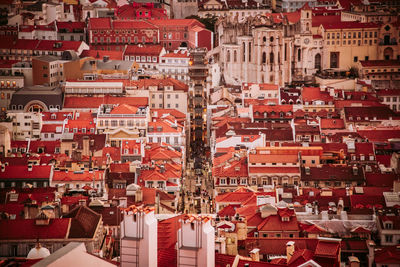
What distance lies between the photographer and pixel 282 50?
85.2m

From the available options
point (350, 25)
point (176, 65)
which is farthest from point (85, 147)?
point (350, 25)

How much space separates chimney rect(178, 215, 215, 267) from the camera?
21.2m

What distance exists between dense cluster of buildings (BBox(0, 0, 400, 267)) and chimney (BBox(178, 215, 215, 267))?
29 millimetres

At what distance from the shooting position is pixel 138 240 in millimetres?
21344

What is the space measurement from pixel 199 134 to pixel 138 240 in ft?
162

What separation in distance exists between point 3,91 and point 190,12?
41.8 meters

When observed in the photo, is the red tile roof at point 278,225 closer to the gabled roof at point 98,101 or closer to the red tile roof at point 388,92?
the gabled roof at point 98,101

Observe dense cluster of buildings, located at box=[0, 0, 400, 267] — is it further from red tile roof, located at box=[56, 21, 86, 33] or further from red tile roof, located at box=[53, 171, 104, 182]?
red tile roof, located at box=[56, 21, 86, 33]

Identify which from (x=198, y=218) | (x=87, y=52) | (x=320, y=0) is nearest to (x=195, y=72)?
(x=87, y=52)

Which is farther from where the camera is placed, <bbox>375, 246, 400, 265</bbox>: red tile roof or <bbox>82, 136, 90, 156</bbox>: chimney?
<bbox>82, 136, 90, 156</bbox>: chimney

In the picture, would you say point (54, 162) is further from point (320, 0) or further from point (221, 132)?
point (320, 0)

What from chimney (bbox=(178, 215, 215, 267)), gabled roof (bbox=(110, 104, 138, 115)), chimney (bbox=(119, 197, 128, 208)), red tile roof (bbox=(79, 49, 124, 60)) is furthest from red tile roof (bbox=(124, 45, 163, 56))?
chimney (bbox=(178, 215, 215, 267))

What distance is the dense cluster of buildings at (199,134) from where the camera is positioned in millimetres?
31781

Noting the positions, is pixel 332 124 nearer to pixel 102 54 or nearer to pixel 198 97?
pixel 198 97
